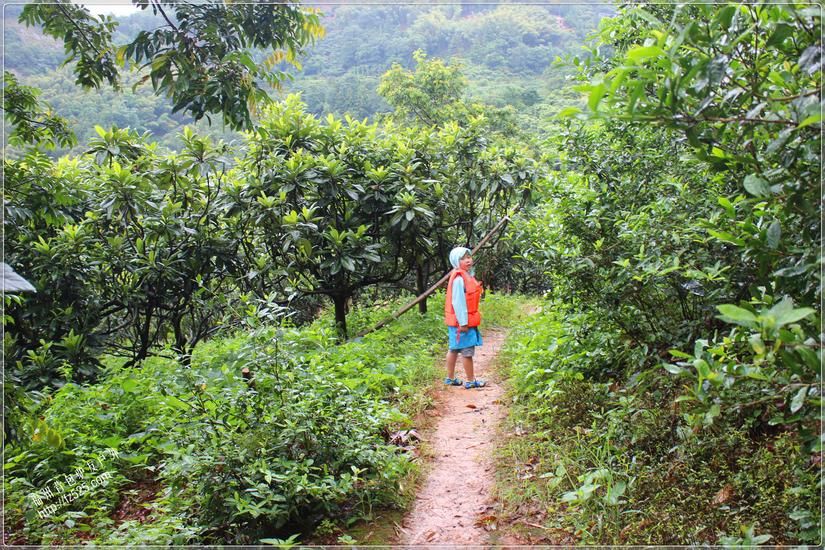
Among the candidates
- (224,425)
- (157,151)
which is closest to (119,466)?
(224,425)

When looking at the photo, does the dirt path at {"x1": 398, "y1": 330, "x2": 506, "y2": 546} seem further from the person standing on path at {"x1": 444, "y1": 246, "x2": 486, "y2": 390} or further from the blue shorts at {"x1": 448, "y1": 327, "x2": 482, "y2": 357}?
the blue shorts at {"x1": 448, "y1": 327, "x2": 482, "y2": 357}

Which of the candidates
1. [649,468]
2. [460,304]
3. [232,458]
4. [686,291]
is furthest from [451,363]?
[232,458]

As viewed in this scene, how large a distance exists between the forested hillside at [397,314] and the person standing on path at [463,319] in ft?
0.15

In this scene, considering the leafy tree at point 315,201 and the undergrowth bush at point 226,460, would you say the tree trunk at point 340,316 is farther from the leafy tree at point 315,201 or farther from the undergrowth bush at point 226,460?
the undergrowth bush at point 226,460

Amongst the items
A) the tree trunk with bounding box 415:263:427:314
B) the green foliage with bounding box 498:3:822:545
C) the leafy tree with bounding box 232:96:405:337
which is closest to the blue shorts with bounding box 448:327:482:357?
the green foliage with bounding box 498:3:822:545

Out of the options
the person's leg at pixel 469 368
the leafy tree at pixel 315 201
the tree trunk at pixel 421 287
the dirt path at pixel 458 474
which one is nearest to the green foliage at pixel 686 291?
the dirt path at pixel 458 474

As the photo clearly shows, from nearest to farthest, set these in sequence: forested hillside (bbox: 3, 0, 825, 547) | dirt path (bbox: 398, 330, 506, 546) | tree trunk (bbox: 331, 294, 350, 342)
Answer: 1. forested hillside (bbox: 3, 0, 825, 547)
2. dirt path (bbox: 398, 330, 506, 546)
3. tree trunk (bbox: 331, 294, 350, 342)

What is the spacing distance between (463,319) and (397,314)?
2.36 metres

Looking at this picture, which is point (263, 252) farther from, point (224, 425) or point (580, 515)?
point (580, 515)

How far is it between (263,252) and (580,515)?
5.75m

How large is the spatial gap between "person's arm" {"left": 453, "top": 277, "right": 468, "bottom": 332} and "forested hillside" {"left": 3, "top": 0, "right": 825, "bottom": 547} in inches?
3.9

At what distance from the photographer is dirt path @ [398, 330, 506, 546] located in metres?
3.30

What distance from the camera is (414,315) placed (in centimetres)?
940

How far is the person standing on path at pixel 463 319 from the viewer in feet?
20.3
